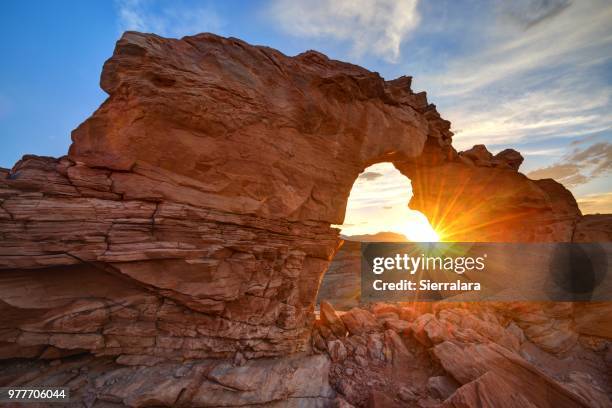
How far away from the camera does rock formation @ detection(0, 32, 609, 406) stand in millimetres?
9070

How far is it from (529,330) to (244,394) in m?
20.8

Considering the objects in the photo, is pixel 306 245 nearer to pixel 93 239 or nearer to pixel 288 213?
pixel 288 213

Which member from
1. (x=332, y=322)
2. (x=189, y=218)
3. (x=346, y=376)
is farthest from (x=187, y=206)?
(x=332, y=322)

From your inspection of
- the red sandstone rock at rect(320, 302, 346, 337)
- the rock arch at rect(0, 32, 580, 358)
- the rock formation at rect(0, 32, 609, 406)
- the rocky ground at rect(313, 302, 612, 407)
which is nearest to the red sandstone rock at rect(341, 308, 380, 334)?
the rocky ground at rect(313, 302, 612, 407)

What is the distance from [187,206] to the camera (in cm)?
1054

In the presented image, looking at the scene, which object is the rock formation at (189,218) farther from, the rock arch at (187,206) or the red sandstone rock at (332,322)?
the red sandstone rock at (332,322)

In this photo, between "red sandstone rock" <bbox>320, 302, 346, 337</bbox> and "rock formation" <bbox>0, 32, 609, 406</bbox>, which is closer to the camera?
"rock formation" <bbox>0, 32, 609, 406</bbox>

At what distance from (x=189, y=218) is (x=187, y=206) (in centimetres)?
53

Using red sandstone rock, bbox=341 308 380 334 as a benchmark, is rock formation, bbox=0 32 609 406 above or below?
above

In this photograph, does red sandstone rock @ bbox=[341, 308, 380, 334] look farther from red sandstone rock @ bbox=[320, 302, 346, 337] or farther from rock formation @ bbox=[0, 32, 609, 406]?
red sandstone rock @ bbox=[320, 302, 346, 337]

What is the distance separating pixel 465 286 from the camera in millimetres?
21250

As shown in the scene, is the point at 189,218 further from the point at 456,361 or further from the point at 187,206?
the point at 456,361

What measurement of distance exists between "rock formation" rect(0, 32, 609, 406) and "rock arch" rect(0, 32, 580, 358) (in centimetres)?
6

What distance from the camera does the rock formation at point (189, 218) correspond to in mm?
9070
